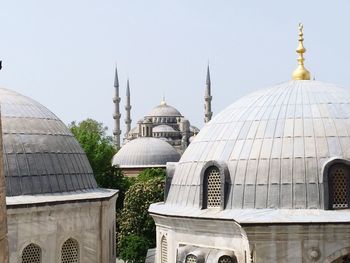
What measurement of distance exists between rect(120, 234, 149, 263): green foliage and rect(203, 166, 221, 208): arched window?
1415 cm

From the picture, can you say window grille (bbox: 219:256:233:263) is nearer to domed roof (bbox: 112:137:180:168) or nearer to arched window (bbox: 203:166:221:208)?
arched window (bbox: 203:166:221:208)

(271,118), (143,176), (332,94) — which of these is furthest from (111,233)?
(143,176)

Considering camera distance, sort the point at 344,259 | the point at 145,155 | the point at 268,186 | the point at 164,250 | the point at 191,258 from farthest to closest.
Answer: the point at 145,155 → the point at 164,250 → the point at 191,258 → the point at 268,186 → the point at 344,259

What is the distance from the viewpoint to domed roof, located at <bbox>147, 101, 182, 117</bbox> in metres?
83.4

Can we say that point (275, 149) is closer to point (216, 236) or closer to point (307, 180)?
point (307, 180)

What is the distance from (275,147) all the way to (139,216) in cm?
1763

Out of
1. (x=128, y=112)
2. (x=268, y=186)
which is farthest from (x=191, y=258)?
(x=128, y=112)

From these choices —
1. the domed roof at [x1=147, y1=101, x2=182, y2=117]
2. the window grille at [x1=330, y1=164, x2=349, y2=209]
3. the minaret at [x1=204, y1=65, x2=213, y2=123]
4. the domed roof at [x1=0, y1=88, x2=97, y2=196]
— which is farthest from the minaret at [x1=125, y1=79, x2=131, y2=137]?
the window grille at [x1=330, y1=164, x2=349, y2=209]

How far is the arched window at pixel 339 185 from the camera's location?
45.4 ft

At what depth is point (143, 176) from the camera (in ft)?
139

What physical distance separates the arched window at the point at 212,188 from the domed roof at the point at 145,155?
42065 mm

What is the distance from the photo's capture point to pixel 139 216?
31375 mm

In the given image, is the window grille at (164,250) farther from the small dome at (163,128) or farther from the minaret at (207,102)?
the minaret at (207,102)

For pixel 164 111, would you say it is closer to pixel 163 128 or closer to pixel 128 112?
pixel 163 128
